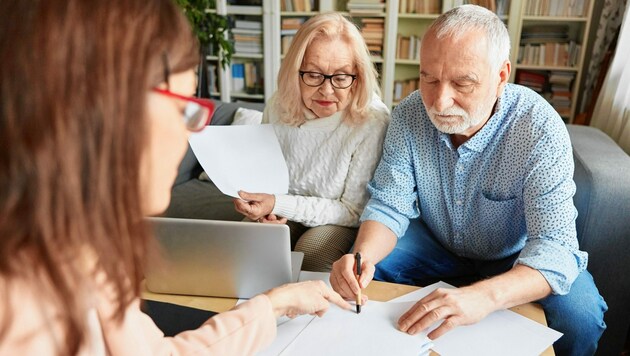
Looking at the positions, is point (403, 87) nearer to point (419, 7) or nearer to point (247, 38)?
point (419, 7)

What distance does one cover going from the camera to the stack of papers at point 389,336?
2.94 feet

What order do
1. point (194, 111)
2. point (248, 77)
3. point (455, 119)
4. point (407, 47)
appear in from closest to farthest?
point (194, 111)
point (455, 119)
point (407, 47)
point (248, 77)

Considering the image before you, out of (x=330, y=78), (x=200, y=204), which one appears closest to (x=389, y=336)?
(x=330, y=78)

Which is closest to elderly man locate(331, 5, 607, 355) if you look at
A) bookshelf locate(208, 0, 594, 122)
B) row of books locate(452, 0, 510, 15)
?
bookshelf locate(208, 0, 594, 122)

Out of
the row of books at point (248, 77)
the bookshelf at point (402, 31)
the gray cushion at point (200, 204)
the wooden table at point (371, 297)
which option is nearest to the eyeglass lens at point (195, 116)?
the wooden table at point (371, 297)

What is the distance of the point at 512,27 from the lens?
3.72 m

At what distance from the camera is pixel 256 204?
1444 mm

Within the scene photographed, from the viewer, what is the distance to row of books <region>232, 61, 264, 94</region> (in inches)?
171

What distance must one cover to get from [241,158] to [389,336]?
650 millimetres

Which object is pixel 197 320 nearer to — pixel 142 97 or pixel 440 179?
pixel 142 97

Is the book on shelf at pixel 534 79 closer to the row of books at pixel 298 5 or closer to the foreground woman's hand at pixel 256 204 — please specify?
the row of books at pixel 298 5

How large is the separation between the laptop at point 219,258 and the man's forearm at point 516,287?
404mm

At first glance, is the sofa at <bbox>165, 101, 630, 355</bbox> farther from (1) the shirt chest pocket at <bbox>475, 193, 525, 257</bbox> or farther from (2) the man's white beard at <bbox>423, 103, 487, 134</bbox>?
(2) the man's white beard at <bbox>423, 103, 487, 134</bbox>

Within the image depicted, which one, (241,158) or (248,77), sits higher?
(241,158)
